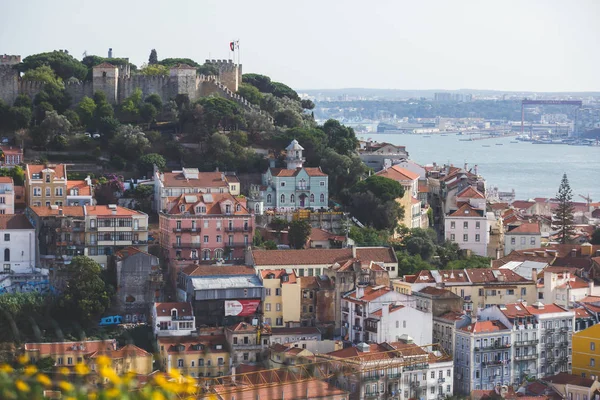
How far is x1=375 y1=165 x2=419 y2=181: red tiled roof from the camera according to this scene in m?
27.3

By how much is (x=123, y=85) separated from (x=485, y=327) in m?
13.4

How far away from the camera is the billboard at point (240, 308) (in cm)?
2019

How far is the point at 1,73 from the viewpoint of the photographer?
95.8 ft

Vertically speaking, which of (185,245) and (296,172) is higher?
(296,172)

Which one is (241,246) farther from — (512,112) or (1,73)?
(512,112)

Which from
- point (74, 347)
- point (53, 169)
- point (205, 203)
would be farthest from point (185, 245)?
point (74, 347)

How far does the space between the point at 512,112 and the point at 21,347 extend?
110 m

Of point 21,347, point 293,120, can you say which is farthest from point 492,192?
point 21,347

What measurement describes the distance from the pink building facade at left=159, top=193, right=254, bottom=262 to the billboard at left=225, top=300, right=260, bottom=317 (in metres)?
2.25

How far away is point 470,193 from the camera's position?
1098 inches

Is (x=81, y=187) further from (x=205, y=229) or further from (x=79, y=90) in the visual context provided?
(x=79, y=90)

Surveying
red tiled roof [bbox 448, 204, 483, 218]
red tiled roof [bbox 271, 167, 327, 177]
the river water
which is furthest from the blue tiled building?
the river water

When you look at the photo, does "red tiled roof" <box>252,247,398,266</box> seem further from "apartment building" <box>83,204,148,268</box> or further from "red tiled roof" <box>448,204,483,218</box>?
"red tiled roof" <box>448,204,483,218</box>

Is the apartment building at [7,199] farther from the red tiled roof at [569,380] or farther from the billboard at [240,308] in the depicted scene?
the red tiled roof at [569,380]
